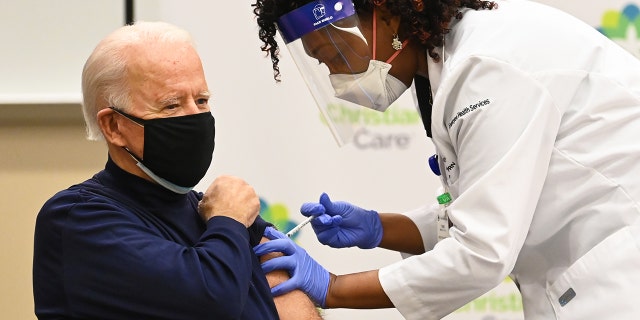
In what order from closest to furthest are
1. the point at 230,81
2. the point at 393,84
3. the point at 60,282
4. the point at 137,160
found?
the point at 60,282 < the point at 137,160 < the point at 393,84 < the point at 230,81

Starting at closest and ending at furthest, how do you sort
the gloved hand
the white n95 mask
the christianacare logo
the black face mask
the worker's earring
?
the black face mask
the worker's earring
the white n95 mask
the gloved hand
the christianacare logo

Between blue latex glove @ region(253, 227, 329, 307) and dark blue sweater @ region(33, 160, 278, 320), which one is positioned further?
blue latex glove @ region(253, 227, 329, 307)

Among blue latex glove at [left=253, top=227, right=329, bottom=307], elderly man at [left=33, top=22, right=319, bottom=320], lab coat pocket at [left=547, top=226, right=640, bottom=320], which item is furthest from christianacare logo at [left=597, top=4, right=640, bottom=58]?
elderly man at [left=33, top=22, right=319, bottom=320]

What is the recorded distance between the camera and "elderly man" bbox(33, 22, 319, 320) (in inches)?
51.1

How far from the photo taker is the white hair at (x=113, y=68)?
54.7 inches

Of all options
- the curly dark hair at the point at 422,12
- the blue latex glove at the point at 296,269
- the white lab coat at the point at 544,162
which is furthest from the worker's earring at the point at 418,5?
the blue latex glove at the point at 296,269

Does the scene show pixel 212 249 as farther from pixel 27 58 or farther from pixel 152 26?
pixel 27 58

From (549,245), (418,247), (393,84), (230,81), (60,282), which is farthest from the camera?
(230,81)

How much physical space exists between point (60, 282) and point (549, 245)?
967 millimetres

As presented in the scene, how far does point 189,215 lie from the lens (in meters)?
1.53

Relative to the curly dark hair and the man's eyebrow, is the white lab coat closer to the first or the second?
the curly dark hair

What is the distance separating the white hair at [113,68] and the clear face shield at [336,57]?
12.0 inches

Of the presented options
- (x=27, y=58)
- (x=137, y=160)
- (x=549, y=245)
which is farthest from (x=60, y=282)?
(x=27, y=58)

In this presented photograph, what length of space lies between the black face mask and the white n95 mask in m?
0.37
